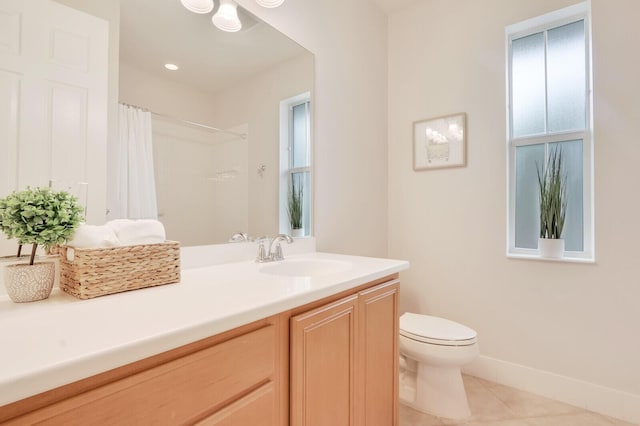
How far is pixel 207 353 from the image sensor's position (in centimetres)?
63

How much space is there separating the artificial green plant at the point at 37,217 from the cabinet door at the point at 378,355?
0.94 meters

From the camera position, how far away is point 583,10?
5.86 feet

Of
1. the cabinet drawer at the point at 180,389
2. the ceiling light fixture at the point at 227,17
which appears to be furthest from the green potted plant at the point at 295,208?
the cabinet drawer at the point at 180,389

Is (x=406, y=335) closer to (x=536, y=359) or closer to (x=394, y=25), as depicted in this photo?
(x=536, y=359)

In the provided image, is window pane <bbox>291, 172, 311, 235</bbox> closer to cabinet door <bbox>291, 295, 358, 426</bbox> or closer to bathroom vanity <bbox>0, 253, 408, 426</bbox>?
bathroom vanity <bbox>0, 253, 408, 426</bbox>

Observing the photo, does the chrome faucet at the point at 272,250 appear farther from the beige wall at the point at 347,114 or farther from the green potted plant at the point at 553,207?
the green potted plant at the point at 553,207

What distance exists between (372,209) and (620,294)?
4.87 ft

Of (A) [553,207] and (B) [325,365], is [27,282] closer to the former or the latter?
(B) [325,365]

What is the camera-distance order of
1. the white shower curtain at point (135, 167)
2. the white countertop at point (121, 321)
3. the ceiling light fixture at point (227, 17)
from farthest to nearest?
the ceiling light fixture at point (227, 17), the white shower curtain at point (135, 167), the white countertop at point (121, 321)

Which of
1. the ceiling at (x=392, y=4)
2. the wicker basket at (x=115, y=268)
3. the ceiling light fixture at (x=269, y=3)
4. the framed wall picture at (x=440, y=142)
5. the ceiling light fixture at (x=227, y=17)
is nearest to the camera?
the wicker basket at (x=115, y=268)

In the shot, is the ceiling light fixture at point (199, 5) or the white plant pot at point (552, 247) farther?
the white plant pot at point (552, 247)

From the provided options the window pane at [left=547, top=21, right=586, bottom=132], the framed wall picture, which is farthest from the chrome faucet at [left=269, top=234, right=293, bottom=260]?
the window pane at [left=547, top=21, right=586, bottom=132]

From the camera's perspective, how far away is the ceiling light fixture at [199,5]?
4.01ft

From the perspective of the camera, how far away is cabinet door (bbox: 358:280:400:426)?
1.14 meters
